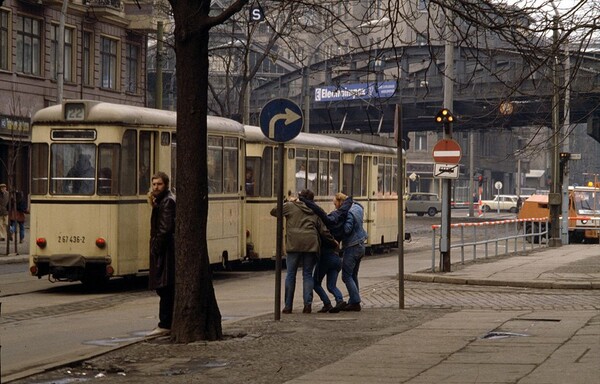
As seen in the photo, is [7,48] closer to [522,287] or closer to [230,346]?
[522,287]

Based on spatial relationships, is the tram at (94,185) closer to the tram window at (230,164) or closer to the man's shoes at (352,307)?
the tram window at (230,164)

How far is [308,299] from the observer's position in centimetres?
1734

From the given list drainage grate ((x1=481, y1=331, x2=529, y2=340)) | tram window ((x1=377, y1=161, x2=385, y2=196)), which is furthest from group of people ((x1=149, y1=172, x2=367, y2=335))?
tram window ((x1=377, y1=161, x2=385, y2=196))

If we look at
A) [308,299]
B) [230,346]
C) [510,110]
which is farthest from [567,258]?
[230,346]

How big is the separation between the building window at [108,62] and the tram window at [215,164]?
32.4 metres

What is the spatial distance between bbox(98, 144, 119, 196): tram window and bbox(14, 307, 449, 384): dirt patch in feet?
19.6

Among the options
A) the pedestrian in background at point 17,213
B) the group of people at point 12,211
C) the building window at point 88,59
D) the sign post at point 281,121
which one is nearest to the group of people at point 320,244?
the sign post at point 281,121

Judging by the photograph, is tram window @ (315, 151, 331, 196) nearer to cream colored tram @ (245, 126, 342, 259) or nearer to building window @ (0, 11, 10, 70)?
cream colored tram @ (245, 126, 342, 259)

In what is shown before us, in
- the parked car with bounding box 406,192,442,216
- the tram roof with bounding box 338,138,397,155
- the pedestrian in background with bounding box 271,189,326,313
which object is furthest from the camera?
the parked car with bounding box 406,192,442,216

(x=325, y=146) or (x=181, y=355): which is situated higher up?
(x=325, y=146)

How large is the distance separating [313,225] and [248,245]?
1025 cm

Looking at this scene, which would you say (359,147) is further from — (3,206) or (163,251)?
(163,251)

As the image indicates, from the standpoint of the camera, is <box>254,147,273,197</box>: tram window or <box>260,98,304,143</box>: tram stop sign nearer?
<box>260,98,304,143</box>: tram stop sign

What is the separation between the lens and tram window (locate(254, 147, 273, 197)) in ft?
90.9
